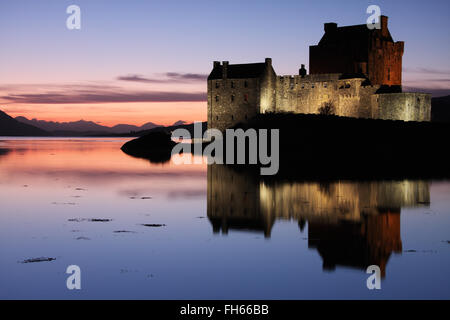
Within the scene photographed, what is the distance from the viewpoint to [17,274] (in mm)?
9914

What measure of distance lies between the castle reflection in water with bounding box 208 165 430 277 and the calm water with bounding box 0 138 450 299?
0.04m

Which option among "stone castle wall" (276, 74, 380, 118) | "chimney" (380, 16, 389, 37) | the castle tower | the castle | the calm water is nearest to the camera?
the calm water

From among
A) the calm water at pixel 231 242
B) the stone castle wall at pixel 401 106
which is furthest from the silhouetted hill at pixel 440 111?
the calm water at pixel 231 242

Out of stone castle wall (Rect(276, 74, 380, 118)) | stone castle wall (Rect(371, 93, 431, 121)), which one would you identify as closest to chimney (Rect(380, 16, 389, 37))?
stone castle wall (Rect(276, 74, 380, 118))

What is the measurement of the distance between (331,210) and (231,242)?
5390 mm

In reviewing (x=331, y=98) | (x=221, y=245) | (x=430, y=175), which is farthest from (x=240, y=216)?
(x=331, y=98)

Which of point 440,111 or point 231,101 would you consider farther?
point 440,111

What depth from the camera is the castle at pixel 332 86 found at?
165ft

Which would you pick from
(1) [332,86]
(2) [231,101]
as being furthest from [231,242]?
(2) [231,101]

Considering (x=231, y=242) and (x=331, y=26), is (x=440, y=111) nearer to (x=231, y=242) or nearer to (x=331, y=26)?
(x=331, y=26)

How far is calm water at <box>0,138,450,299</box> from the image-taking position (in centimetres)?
922

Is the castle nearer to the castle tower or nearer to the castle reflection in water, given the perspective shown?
the castle tower

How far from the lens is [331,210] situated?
16.9m
